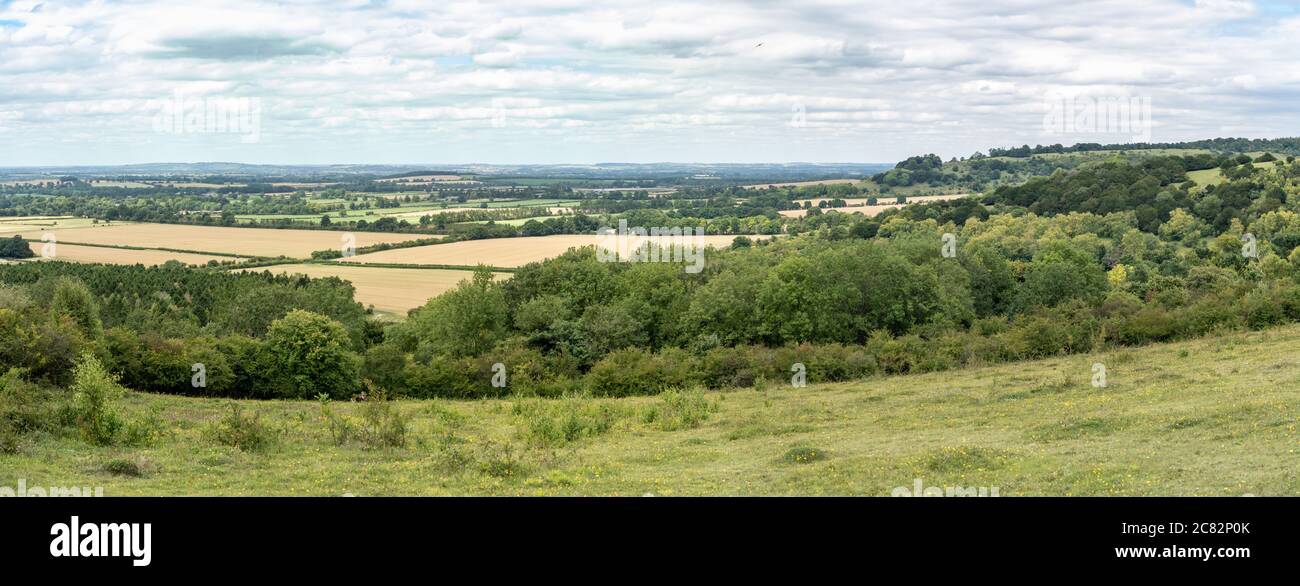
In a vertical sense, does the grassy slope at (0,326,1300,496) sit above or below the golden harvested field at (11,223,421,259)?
below

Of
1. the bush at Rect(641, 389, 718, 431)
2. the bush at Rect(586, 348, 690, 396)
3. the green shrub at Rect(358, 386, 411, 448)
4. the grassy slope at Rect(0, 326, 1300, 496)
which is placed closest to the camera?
the grassy slope at Rect(0, 326, 1300, 496)

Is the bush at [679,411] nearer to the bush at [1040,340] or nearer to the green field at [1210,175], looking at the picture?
the bush at [1040,340]

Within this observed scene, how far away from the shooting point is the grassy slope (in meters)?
15.8

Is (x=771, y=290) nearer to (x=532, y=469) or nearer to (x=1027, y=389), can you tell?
(x=1027, y=389)

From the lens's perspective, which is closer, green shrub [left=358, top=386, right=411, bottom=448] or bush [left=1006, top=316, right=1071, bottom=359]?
green shrub [left=358, top=386, right=411, bottom=448]

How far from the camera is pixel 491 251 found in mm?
102250

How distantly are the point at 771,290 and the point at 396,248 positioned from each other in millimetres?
65736

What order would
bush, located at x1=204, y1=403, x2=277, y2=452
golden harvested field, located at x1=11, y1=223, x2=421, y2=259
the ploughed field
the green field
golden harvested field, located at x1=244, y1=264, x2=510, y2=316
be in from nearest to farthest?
1. bush, located at x1=204, y1=403, x2=277, y2=452
2. golden harvested field, located at x1=244, y1=264, x2=510, y2=316
3. the green field
4. the ploughed field
5. golden harvested field, located at x1=11, y1=223, x2=421, y2=259

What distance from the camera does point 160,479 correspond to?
1733 cm

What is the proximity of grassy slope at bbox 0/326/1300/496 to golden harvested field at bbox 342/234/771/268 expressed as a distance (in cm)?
6060

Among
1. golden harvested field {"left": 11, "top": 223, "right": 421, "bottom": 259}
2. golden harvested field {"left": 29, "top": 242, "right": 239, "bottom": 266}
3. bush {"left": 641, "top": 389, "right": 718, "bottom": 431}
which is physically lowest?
bush {"left": 641, "top": 389, "right": 718, "bottom": 431}

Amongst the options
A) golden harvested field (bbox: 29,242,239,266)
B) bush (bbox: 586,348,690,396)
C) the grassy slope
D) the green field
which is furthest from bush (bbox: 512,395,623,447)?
the green field

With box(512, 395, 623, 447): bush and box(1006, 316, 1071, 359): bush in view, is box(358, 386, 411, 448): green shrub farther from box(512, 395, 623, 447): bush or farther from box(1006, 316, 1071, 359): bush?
box(1006, 316, 1071, 359): bush
